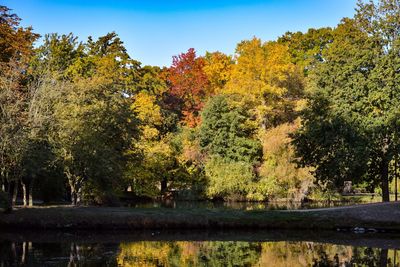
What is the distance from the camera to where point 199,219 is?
1057 inches

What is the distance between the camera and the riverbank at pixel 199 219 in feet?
84.3

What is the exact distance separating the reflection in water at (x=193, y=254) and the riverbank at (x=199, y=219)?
4457mm

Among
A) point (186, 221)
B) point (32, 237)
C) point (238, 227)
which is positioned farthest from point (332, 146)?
point (32, 237)

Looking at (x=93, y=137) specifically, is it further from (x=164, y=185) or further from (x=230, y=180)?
(x=164, y=185)

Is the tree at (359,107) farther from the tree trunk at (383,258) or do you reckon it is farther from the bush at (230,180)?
the bush at (230,180)

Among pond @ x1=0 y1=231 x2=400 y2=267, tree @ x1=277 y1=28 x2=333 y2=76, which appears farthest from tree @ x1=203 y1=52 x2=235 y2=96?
pond @ x1=0 y1=231 x2=400 y2=267

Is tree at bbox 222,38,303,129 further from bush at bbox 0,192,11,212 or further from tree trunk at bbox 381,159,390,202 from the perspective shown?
bush at bbox 0,192,11,212

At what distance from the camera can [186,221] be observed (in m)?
26.7

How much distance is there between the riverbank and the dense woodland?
2.07 meters

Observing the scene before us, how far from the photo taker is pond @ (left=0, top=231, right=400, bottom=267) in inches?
678

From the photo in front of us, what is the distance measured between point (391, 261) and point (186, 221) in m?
11.7

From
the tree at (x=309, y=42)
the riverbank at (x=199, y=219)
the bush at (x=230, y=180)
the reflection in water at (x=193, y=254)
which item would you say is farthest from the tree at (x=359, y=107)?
the tree at (x=309, y=42)

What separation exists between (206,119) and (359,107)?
20261mm

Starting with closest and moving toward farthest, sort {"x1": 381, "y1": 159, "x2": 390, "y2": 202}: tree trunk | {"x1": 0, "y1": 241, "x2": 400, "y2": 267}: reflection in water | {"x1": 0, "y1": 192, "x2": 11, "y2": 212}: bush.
Result: {"x1": 0, "y1": 241, "x2": 400, "y2": 267}: reflection in water → {"x1": 0, "y1": 192, "x2": 11, "y2": 212}: bush → {"x1": 381, "y1": 159, "x2": 390, "y2": 202}: tree trunk
